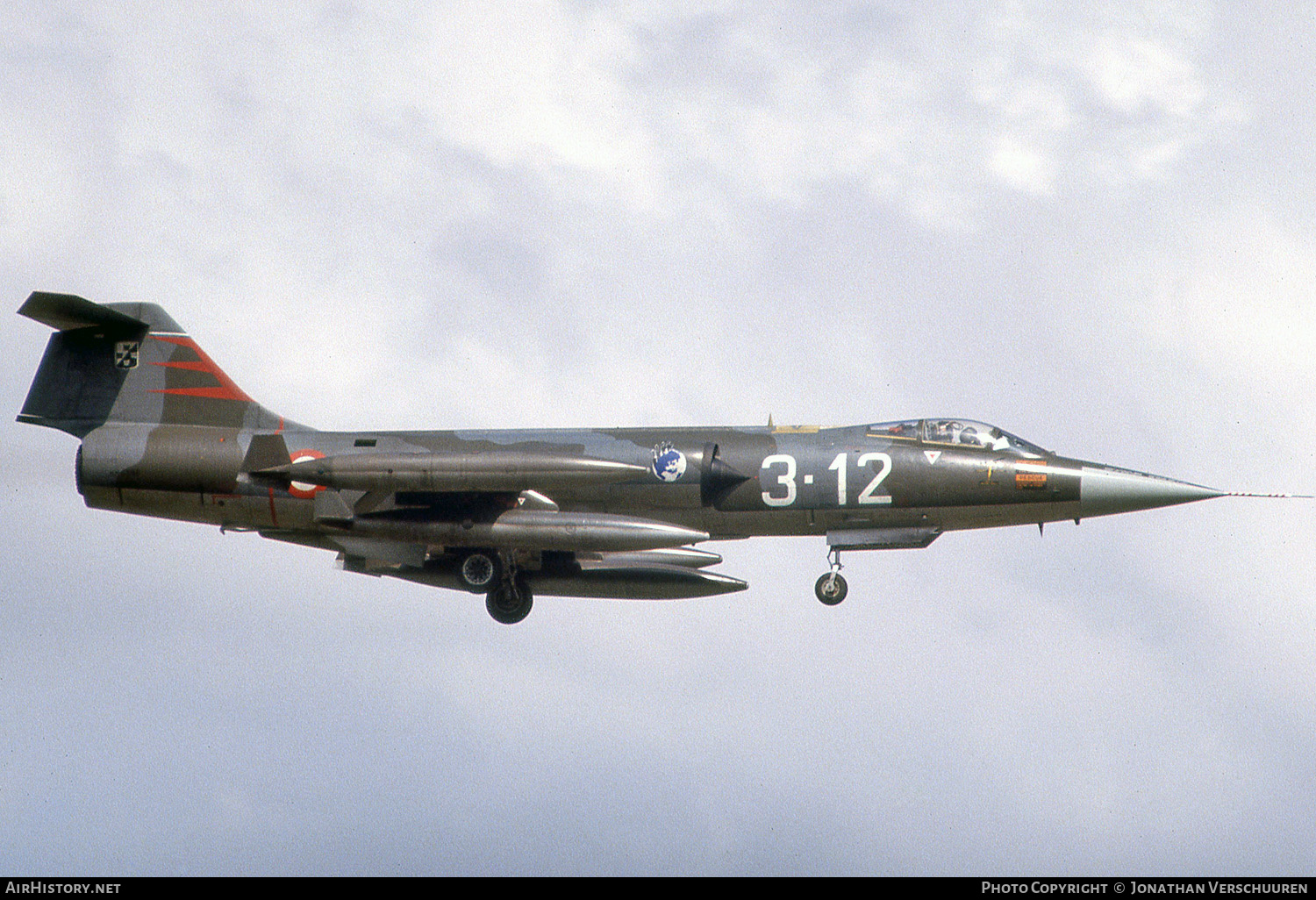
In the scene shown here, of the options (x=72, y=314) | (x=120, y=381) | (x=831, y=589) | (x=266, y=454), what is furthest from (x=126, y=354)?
(x=831, y=589)

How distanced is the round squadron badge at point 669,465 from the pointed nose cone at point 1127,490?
21.6ft

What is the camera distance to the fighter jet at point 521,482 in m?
25.0

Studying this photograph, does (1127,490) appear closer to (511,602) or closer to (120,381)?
(511,602)

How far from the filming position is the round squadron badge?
84.5ft

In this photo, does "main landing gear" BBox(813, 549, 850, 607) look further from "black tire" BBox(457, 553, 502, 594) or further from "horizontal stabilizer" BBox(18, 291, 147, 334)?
"horizontal stabilizer" BBox(18, 291, 147, 334)

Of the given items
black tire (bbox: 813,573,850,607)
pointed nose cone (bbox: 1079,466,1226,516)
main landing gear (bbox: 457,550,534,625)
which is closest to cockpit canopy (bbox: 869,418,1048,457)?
pointed nose cone (bbox: 1079,466,1226,516)

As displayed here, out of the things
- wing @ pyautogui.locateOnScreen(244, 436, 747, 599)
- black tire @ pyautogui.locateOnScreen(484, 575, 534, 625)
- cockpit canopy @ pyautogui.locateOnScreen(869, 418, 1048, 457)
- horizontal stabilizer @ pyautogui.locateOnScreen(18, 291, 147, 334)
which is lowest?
black tire @ pyautogui.locateOnScreen(484, 575, 534, 625)

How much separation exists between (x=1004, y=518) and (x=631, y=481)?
6286 millimetres

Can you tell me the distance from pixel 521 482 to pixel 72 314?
9617 millimetres

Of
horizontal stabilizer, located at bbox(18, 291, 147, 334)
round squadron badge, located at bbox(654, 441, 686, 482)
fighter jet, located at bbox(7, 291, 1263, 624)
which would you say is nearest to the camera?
fighter jet, located at bbox(7, 291, 1263, 624)

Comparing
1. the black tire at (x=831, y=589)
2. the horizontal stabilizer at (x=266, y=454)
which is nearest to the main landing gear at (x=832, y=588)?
the black tire at (x=831, y=589)

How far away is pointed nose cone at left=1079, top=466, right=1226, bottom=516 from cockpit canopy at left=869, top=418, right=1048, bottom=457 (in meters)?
0.94

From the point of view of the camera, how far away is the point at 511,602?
2791 centimetres
